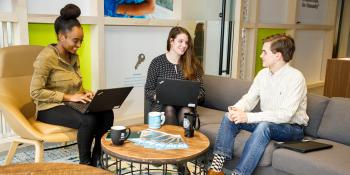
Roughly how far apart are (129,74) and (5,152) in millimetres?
1416

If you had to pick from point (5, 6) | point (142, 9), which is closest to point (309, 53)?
point (142, 9)

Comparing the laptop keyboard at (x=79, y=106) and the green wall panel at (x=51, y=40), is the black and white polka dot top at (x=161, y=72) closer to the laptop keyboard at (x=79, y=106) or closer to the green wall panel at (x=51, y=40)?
the laptop keyboard at (x=79, y=106)

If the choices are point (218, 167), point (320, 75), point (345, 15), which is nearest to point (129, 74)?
point (218, 167)

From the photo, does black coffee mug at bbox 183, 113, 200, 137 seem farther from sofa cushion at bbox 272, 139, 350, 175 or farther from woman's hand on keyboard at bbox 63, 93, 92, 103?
woman's hand on keyboard at bbox 63, 93, 92, 103

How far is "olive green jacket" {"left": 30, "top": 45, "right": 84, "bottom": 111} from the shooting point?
7.39ft

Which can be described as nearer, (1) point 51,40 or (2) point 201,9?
(1) point 51,40

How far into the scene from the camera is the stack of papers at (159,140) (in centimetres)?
188

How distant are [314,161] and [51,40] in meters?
2.38

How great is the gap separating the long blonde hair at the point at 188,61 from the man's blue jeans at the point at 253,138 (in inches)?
23.4

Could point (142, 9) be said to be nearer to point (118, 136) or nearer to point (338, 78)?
point (118, 136)

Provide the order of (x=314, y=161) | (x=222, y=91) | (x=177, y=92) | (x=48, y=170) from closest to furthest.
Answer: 1. (x=48, y=170)
2. (x=314, y=161)
3. (x=177, y=92)
4. (x=222, y=91)

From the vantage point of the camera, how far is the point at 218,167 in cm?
227

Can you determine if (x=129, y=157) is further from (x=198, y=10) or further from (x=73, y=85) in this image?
(x=198, y=10)

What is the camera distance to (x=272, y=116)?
227cm
